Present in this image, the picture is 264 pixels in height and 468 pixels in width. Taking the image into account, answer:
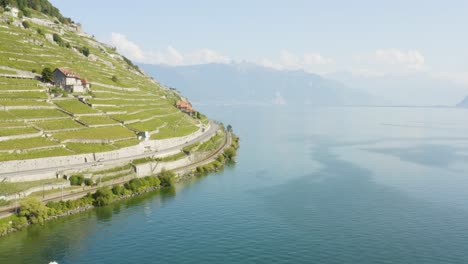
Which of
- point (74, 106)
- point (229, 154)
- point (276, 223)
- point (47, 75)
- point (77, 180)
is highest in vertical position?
point (47, 75)

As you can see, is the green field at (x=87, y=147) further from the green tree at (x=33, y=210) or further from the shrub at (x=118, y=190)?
the green tree at (x=33, y=210)

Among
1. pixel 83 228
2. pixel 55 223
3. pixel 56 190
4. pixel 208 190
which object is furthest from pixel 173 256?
pixel 208 190

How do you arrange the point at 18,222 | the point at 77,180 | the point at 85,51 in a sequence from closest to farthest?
1. the point at 18,222
2. the point at 77,180
3. the point at 85,51

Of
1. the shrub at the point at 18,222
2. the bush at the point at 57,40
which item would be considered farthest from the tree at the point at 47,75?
the shrub at the point at 18,222

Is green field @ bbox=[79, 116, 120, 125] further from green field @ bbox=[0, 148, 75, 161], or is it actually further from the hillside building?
the hillside building

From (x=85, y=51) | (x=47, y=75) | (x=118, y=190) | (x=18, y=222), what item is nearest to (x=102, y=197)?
(x=118, y=190)

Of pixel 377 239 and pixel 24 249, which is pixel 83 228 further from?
pixel 377 239

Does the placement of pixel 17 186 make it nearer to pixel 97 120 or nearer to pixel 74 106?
pixel 97 120

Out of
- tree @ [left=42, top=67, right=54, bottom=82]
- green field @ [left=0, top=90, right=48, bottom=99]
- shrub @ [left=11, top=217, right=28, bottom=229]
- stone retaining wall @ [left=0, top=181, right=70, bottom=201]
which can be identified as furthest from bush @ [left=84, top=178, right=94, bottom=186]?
tree @ [left=42, top=67, right=54, bottom=82]
